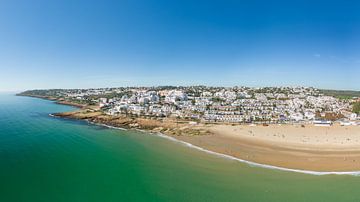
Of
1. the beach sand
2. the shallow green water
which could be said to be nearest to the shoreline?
the beach sand

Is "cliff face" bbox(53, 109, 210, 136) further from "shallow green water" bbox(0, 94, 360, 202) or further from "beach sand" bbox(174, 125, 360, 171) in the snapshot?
"shallow green water" bbox(0, 94, 360, 202)

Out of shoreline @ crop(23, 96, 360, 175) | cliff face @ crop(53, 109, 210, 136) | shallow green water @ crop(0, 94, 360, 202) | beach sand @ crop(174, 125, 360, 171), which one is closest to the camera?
shallow green water @ crop(0, 94, 360, 202)

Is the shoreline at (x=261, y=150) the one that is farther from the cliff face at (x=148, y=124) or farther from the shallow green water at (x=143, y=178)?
the shallow green water at (x=143, y=178)

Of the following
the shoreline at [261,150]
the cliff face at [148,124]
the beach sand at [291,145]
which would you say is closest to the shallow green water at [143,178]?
the shoreline at [261,150]

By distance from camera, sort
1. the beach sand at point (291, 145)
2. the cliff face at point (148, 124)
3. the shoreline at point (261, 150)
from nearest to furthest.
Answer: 1. the shoreline at point (261, 150)
2. the beach sand at point (291, 145)
3. the cliff face at point (148, 124)

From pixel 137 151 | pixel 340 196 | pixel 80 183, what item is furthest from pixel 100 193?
pixel 340 196

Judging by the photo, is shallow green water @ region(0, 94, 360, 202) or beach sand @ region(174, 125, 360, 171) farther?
beach sand @ region(174, 125, 360, 171)
